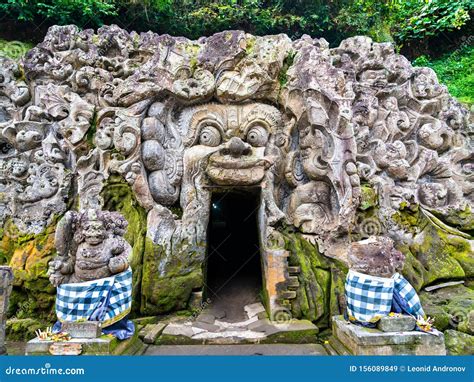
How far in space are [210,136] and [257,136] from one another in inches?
32.8

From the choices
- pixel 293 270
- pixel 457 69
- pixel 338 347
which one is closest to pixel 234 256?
pixel 293 270

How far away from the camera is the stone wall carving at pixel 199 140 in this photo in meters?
5.91

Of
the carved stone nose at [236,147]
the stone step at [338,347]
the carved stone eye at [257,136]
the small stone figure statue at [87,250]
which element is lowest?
the stone step at [338,347]

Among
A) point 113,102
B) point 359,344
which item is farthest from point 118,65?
point 359,344

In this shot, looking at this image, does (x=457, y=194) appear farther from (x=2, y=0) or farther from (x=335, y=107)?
(x=2, y=0)

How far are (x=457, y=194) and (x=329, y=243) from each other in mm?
3445

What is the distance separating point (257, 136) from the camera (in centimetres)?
635

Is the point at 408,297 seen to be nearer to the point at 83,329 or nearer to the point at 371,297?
the point at 371,297

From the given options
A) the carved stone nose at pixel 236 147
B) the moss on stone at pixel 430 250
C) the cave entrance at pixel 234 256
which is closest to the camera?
the carved stone nose at pixel 236 147

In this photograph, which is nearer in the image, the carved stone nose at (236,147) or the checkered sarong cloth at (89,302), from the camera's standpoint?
the checkered sarong cloth at (89,302)

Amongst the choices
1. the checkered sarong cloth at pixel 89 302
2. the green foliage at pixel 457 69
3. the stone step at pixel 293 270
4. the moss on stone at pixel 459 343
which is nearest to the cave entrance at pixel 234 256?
the stone step at pixel 293 270

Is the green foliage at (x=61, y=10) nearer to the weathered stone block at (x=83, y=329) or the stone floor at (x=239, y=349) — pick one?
the weathered stone block at (x=83, y=329)

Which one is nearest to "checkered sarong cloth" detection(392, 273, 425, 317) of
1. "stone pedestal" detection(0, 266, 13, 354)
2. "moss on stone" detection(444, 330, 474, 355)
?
"moss on stone" detection(444, 330, 474, 355)

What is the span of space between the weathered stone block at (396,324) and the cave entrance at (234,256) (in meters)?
2.61
